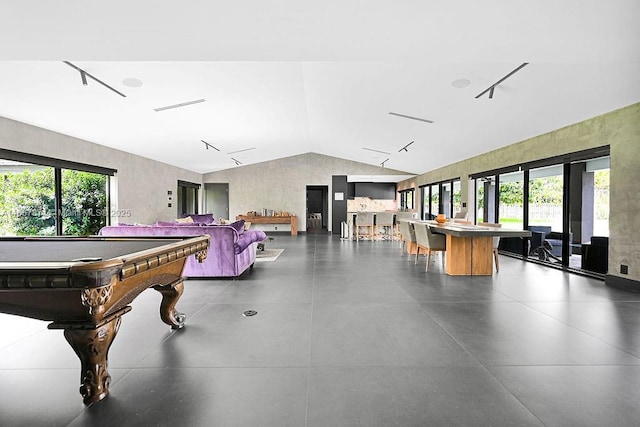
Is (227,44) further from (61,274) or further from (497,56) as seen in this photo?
(497,56)

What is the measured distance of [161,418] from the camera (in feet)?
4.73

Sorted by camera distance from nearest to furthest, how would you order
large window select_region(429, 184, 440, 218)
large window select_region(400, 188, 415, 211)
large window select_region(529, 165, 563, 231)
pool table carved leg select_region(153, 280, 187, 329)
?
pool table carved leg select_region(153, 280, 187, 329), large window select_region(529, 165, 563, 231), large window select_region(429, 184, 440, 218), large window select_region(400, 188, 415, 211)

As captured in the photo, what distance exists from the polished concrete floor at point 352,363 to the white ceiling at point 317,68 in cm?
235

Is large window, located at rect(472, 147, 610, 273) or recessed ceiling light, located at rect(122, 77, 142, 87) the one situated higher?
recessed ceiling light, located at rect(122, 77, 142, 87)

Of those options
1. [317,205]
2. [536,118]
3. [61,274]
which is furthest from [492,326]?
[317,205]

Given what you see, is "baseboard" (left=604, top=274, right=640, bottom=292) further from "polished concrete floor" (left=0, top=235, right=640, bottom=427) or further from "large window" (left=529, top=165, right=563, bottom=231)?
"large window" (left=529, top=165, right=563, bottom=231)

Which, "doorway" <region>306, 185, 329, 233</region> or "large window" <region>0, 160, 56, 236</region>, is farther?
"doorway" <region>306, 185, 329, 233</region>

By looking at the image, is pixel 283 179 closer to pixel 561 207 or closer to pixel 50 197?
pixel 50 197

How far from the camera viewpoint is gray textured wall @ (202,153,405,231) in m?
11.8

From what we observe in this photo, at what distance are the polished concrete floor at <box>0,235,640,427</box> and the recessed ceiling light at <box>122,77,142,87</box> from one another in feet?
9.55

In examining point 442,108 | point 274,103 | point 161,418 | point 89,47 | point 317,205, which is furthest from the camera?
point 317,205

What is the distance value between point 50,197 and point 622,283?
8.68m

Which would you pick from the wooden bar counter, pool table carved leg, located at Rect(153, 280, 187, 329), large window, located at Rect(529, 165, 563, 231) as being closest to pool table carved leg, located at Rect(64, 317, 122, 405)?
pool table carved leg, located at Rect(153, 280, 187, 329)

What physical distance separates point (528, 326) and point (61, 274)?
326cm
